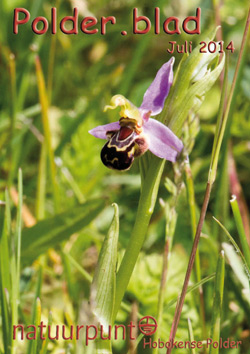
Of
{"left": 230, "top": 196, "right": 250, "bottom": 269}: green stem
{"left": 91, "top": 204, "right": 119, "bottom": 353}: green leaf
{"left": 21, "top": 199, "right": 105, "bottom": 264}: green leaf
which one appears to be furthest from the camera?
{"left": 21, "top": 199, "right": 105, "bottom": 264}: green leaf

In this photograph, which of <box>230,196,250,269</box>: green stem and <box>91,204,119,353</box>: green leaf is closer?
<box>91,204,119,353</box>: green leaf

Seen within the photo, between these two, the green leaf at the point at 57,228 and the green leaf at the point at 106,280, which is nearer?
the green leaf at the point at 106,280

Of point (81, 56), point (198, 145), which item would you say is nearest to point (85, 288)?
point (198, 145)

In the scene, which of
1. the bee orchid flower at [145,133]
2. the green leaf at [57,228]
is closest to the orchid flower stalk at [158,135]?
the bee orchid flower at [145,133]

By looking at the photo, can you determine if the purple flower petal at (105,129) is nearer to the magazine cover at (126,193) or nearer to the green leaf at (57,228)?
the magazine cover at (126,193)

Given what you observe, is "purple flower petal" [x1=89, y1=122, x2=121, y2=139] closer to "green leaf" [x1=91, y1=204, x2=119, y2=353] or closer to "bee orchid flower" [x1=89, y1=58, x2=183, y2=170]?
"bee orchid flower" [x1=89, y1=58, x2=183, y2=170]

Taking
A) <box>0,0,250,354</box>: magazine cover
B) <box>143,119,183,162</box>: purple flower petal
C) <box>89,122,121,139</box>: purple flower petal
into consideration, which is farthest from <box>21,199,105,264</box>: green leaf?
<box>143,119,183,162</box>: purple flower petal

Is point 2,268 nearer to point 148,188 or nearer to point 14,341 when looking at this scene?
point 14,341
